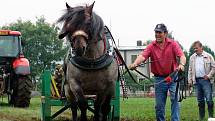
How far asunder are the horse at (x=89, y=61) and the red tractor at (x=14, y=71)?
30.0 ft

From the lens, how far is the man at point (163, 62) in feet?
29.6

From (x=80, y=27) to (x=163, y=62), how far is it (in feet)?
5.62

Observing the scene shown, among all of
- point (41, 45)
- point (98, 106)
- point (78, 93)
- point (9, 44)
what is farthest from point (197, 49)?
point (41, 45)

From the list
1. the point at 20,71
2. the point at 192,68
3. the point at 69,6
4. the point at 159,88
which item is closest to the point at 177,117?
the point at 159,88

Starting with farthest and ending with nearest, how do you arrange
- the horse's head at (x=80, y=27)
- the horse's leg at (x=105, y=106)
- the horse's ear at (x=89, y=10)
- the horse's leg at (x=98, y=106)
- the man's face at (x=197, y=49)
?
the man's face at (x=197, y=49), the horse's leg at (x=105, y=106), the horse's leg at (x=98, y=106), the horse's ear at (x=89, y=10), the horse's head at (x=80, y=27)

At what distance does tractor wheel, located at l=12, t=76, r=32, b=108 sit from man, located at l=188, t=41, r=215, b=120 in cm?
675

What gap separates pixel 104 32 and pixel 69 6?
2.39 feet

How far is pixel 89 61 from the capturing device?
8.44 meters


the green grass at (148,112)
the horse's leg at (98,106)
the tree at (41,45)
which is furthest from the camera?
the tree at (41,45)

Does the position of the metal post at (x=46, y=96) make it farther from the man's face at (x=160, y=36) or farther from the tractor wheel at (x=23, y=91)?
the tractor wheel at (x=23, y=91)

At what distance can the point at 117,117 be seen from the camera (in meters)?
11.4

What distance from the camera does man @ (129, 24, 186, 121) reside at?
29.6 feet

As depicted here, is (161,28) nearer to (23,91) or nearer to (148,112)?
(148,112)

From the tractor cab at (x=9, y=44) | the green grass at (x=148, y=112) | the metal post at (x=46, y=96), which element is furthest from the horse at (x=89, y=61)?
the tractor cab at (x=9, y=44)
